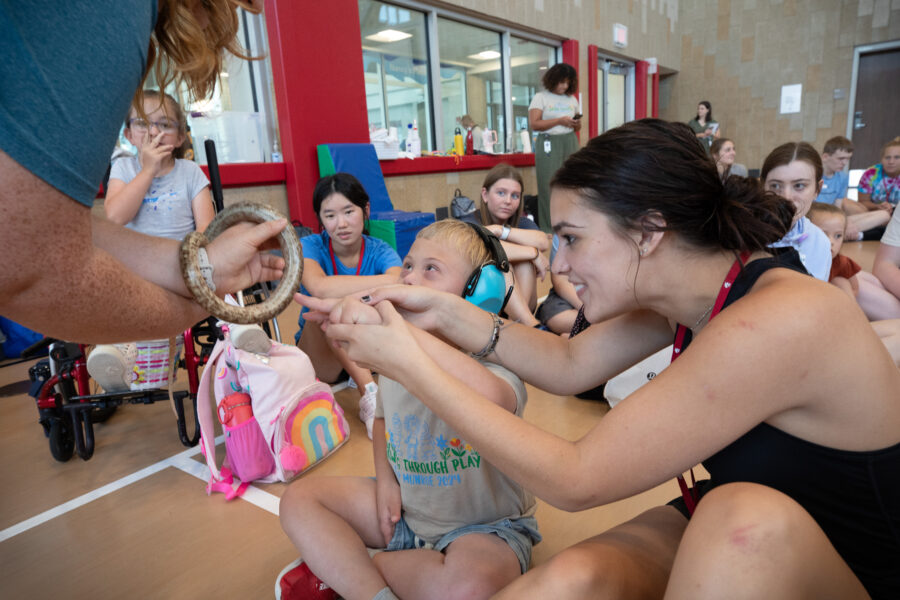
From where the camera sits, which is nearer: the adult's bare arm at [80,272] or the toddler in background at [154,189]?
the adult's bare arm at [80,272]

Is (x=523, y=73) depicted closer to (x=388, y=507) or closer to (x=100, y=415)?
(x=100, y=415)

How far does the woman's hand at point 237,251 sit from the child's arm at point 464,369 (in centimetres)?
30

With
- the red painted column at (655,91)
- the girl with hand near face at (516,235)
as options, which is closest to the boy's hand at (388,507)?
the girl with hand near face at (516,235)

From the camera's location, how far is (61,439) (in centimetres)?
201

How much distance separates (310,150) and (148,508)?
12.0ft

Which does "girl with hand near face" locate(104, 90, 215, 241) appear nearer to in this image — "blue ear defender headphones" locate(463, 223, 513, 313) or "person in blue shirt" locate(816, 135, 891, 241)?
"blue ear defender headphones" locate(463, 223, 513, 313)

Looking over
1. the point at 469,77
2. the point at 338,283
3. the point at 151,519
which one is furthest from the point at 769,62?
the point at 151,519

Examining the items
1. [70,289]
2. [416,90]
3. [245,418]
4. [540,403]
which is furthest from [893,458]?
[416,90]

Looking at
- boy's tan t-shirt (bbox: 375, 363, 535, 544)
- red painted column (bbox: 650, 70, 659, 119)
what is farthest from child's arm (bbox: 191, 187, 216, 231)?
red painted column (bbox: 650, 70, 659, 119)

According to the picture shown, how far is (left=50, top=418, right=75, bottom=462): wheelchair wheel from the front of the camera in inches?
78.0

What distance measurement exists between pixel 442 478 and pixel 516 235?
210 cm

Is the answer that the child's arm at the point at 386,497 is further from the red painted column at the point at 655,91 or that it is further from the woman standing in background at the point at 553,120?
the red painted column at the point at 655,91

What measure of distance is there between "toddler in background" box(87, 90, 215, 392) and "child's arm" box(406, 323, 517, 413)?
5.03 ft

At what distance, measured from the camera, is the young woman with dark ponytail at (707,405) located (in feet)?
2.41
